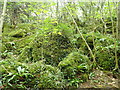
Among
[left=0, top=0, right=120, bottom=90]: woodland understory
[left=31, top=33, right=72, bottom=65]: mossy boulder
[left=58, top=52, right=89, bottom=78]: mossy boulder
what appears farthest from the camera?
[left=31, top=33, right=72, bottom=65]: mossy boulder

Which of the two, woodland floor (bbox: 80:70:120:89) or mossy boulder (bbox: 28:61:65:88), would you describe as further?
woodland floor (bbox: 80:70:120:89)

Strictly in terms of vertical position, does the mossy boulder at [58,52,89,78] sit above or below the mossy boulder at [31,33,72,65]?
below

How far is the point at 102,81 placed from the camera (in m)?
2.45

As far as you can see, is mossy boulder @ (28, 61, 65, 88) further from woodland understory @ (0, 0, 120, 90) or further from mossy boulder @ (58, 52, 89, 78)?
mossy boulder @ (58, 52, 89, 78)

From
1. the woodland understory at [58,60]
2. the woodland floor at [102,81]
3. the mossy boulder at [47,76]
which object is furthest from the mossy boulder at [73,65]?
the woodland floor at [102,81]

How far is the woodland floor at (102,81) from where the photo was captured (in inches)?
89.4

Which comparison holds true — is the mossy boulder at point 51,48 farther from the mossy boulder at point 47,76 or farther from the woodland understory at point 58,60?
the mossy boulder at point 47,76

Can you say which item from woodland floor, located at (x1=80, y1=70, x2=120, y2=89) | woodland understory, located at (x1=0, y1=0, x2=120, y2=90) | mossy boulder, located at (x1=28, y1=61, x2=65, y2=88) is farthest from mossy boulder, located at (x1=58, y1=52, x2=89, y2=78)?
woodland floor, located at (x1=80, y1=70, x2=120, y2=89)

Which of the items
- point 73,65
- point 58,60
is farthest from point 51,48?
point 73,65

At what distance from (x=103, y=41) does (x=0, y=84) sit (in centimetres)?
283

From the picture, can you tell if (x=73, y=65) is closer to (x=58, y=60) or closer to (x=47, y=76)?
(x=58, y=60)

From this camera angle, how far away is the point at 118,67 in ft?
8.92

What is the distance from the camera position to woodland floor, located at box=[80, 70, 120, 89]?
7.45 feet

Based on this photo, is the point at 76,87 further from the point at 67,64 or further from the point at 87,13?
the point at 87,13
